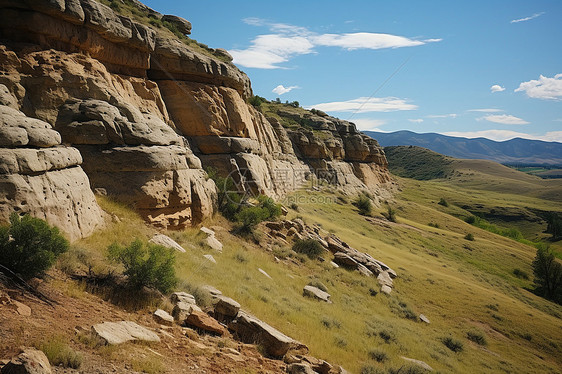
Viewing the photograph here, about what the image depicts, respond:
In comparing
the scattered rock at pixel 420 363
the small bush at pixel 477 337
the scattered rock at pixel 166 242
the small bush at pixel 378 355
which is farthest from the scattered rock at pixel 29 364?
the small bush at pixel 477 337

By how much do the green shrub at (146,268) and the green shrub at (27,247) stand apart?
181 cm

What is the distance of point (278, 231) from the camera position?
76.3 ft

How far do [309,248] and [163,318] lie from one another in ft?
50.4

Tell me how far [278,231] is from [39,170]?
15.6 metres

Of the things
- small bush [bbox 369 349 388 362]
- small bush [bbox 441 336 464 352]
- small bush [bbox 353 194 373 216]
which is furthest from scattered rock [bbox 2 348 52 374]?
small bush [bbox 353 194 373 216]

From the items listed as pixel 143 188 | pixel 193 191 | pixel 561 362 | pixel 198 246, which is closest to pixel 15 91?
pixel 143 188

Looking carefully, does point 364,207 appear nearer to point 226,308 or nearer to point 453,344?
point 453,344

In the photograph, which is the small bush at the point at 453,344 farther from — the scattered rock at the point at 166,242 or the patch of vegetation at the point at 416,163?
the patch of vegetation at the point at 416,163

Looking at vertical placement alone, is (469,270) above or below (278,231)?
below

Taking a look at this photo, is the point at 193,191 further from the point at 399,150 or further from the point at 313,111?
the point at 399,150

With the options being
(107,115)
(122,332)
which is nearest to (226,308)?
(122,332)

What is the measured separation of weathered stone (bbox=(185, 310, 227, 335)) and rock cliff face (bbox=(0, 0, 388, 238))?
4.68m

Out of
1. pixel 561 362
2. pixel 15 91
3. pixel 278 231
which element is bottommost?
pixel 561 362

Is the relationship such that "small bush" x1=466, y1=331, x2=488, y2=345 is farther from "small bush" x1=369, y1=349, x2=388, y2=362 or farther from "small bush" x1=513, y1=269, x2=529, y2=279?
"small bush" x1=513, y1=269, x2=529, y2=279
